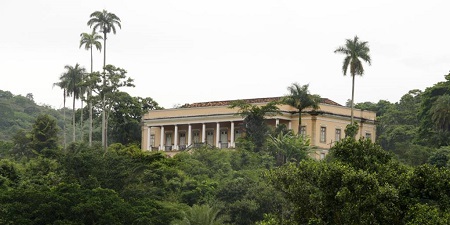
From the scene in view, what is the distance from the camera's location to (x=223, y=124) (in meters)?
77.1

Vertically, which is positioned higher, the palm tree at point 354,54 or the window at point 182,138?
the palm tree at point 354,54

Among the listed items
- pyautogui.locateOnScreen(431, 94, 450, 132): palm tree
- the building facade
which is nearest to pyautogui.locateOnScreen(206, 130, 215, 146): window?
the building facade

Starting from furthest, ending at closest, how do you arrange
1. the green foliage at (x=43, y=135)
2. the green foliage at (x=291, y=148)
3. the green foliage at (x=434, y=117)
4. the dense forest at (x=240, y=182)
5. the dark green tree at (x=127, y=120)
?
the dark green tree at (x=127, y=120)
the green foliage at (x=43, y=135)
the green foliage at (x=434, y=117)
the green foliage at (x=291, y=148)
the dense forest at (x=240, y=182)

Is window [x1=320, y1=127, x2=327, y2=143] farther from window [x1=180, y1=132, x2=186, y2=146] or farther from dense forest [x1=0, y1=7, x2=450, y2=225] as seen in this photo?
window [x1=180, y1=132, x2=186, y2=146]

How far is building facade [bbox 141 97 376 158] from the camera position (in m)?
74.1

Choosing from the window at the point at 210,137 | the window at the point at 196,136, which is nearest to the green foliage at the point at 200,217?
the window at the point at 210,137

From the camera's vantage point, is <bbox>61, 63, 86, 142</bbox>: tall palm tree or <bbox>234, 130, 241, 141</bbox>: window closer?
<bbox>234, 130, 241, 141</bbox>: window

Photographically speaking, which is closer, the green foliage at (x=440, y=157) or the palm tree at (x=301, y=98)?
the green foliage at (x=440, y=157)

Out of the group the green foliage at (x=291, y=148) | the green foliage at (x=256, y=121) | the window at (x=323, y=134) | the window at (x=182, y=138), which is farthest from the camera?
the window at (x=182, y=138)

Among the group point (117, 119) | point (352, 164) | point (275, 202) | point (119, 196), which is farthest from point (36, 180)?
point (117, 119)

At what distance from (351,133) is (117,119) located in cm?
2254

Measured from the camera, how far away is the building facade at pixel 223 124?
7406 cm

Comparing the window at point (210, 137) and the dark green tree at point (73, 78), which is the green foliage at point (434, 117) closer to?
the window at point (210, 137)

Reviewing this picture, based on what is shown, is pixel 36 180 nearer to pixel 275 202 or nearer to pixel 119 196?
pixel 119 196
